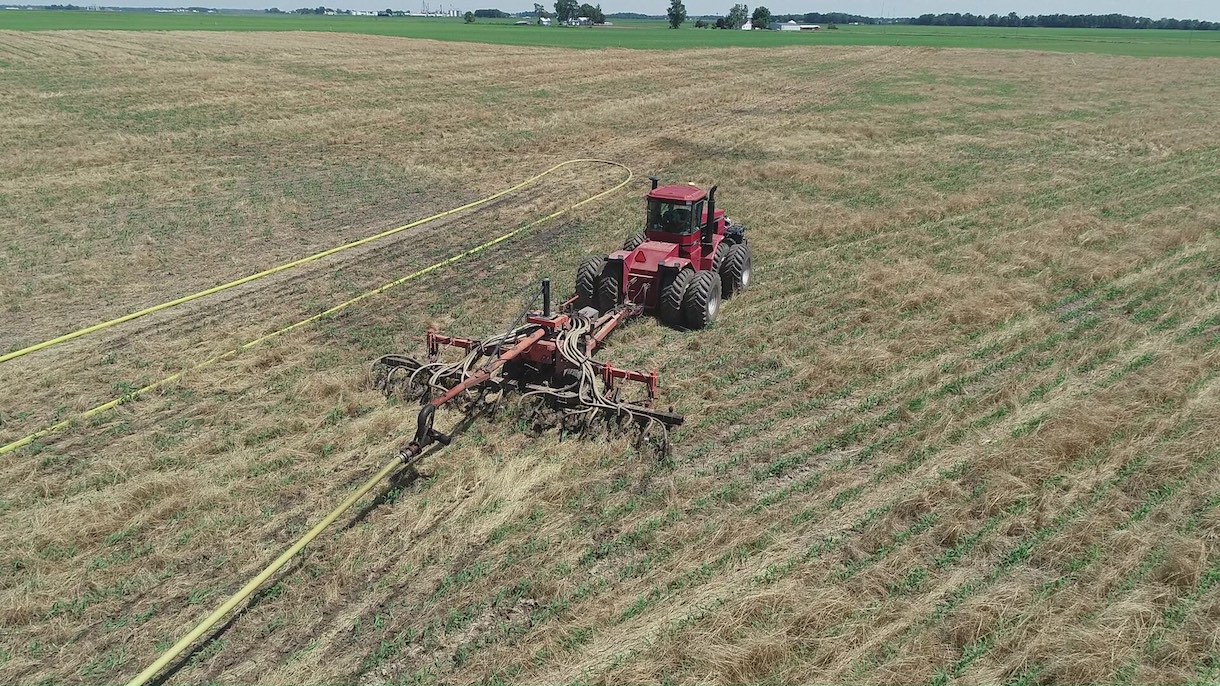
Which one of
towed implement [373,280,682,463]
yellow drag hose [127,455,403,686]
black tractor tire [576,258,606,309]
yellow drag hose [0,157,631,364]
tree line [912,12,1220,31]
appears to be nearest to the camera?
yellow drag hose [127,455,403,686]

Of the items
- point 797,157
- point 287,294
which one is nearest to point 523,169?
point 797,157

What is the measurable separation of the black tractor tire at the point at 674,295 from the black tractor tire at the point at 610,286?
2.28 feet

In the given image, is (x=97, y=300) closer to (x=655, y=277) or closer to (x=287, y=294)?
(x=287, y=294)

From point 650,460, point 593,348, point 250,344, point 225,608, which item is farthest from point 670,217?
point 225,608

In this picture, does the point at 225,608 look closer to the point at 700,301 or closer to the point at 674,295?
the point at 674,295

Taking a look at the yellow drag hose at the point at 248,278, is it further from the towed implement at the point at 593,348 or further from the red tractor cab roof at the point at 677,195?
the red tractor cab roof at the point at 677,195

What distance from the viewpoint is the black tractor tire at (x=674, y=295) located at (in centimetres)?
1107

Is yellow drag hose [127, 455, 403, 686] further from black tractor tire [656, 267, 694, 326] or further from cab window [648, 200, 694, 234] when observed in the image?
cab window [648, 200, 694, 234]

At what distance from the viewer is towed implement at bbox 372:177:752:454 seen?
8.53m

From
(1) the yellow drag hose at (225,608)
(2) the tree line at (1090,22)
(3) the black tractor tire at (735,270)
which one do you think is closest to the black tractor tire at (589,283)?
(3) the black tractor tire at (735,270)

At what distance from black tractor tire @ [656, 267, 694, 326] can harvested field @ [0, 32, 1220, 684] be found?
48 cm

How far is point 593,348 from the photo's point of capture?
9828 mm

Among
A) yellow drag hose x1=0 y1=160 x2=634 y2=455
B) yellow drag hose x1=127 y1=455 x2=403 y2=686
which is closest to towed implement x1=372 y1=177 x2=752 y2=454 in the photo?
yellow drag hose x1=127 y1=455 x2=403 y2=686

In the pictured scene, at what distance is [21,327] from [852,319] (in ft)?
43.6
